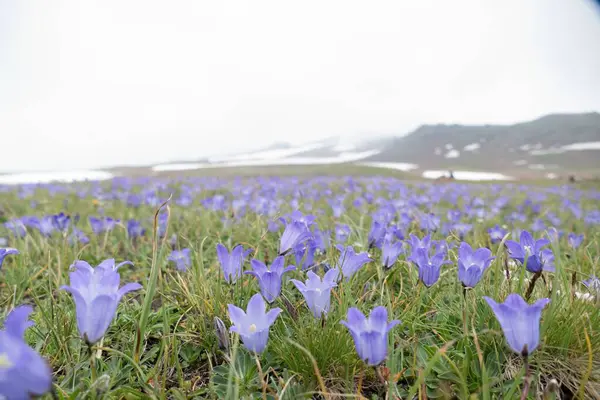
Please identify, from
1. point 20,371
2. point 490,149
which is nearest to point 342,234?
point 20,371

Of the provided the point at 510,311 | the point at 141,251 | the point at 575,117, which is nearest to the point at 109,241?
the point at 141,251

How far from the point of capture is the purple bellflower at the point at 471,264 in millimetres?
1780

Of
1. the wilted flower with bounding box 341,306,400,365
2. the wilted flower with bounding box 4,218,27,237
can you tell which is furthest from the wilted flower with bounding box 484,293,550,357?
the wilted flower with bounding box 4,218,27,237

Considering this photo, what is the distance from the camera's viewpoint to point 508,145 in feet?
247

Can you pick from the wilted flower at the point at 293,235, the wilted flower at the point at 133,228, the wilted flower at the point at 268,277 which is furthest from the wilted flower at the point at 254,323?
the wilted flower at the point at 133,228

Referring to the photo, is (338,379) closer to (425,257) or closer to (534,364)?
(425,257)

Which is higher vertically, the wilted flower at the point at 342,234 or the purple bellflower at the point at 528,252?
the purple bellflower at the point at 528,252

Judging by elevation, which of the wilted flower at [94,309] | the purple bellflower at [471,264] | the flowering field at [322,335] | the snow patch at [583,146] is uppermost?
the wilted flower at [94,309]

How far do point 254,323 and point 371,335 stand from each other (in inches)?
20.5

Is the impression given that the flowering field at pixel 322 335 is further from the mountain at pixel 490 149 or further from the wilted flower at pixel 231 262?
the mountain at pixel 490 149

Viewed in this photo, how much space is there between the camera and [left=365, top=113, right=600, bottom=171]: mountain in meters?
60.3

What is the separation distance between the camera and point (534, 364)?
5.52 feet

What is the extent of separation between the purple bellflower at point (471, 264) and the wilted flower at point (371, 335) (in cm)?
66

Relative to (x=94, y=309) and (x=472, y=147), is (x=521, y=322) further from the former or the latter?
(x=472, y=147)
